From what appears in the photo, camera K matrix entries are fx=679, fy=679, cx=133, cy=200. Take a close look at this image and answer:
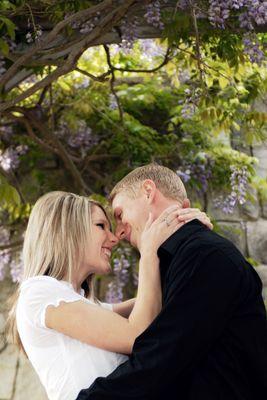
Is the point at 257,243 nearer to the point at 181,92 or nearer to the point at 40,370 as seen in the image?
the point at 181,92

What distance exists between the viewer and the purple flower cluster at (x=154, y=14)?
2.84 m

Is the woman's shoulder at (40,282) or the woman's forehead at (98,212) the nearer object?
the woman's shoulder at (40,282)

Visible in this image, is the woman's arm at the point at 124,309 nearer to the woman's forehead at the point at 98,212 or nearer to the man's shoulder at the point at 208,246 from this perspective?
the woman's forehead at the point at 98,212

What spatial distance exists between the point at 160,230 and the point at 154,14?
1.58 metres

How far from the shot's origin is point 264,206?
4.46 m

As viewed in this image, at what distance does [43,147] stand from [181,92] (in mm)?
1026

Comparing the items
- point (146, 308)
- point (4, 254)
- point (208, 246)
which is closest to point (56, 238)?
point (146, 308)

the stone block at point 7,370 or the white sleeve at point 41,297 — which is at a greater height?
the white sleeve at point 41,297

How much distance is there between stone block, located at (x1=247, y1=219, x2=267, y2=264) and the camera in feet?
14.2

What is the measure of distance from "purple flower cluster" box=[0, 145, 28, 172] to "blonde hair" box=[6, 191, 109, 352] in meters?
2.50

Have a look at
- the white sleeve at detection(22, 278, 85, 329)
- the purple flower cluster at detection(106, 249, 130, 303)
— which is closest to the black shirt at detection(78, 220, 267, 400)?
the white sleeve at detection(22, 278, 85, 329)

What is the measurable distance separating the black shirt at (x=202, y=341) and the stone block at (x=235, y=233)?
2.93m

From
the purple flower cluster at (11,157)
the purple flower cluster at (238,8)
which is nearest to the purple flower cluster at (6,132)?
the purple flower cluster at (11,157)

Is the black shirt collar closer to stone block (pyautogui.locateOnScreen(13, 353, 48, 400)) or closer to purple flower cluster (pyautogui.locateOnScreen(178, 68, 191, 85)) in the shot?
purple flower cluster (pyautogui.locateOnScreen(178, 68, 191, 85))
